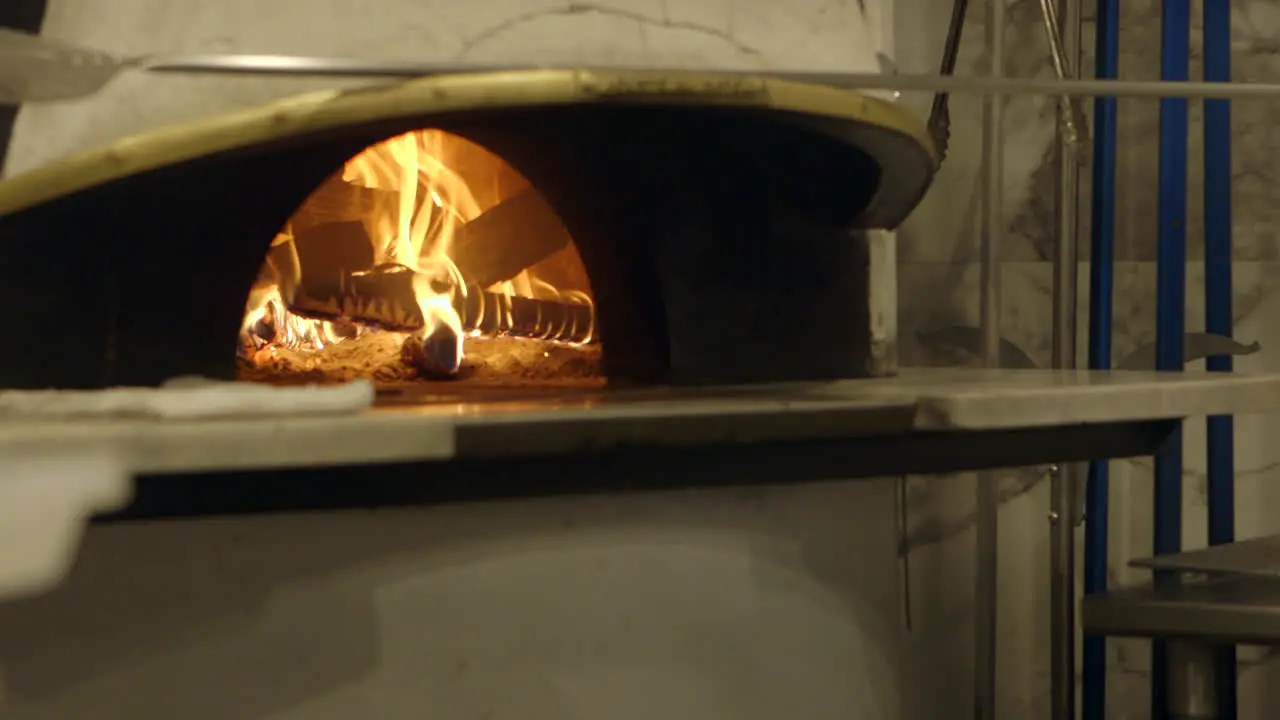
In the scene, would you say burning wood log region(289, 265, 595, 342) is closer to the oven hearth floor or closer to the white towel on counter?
the oven hearth floor

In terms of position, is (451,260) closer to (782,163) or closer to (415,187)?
(415,187)

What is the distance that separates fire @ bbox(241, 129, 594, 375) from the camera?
1186mm

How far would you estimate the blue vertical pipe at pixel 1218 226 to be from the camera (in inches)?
56.8

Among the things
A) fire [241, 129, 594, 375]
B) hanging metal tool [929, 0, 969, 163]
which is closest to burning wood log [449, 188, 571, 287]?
fire [241, 129, 594, 375]

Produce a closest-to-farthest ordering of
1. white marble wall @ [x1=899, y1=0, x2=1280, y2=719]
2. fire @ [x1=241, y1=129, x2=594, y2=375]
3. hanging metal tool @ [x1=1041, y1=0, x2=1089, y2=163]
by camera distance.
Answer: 1. fire @ [x1=241, y1=129, x2=594, y2=375]
2. hanging metal tool @ [x1=1041, y1=0, x2=1089, y2=163]
3. white marble wall @ [x1=899, y1=0, x2=1280, y2=719]

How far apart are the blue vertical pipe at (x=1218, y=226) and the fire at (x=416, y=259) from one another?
747 mm

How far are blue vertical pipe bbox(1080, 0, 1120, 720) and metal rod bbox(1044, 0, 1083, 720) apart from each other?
0.07 feet

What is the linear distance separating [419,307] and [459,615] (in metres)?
0.49

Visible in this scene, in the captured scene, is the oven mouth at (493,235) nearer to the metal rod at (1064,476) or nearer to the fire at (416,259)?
the fire at (416,259)

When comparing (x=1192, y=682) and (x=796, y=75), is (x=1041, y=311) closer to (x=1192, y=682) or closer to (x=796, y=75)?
(x=1192, y=682)

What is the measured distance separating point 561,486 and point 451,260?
52 centimetres

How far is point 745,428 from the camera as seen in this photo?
0.75 metres

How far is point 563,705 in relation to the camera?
0.78 m

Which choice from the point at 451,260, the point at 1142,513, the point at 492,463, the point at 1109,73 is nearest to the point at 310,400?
the point at 492,463
